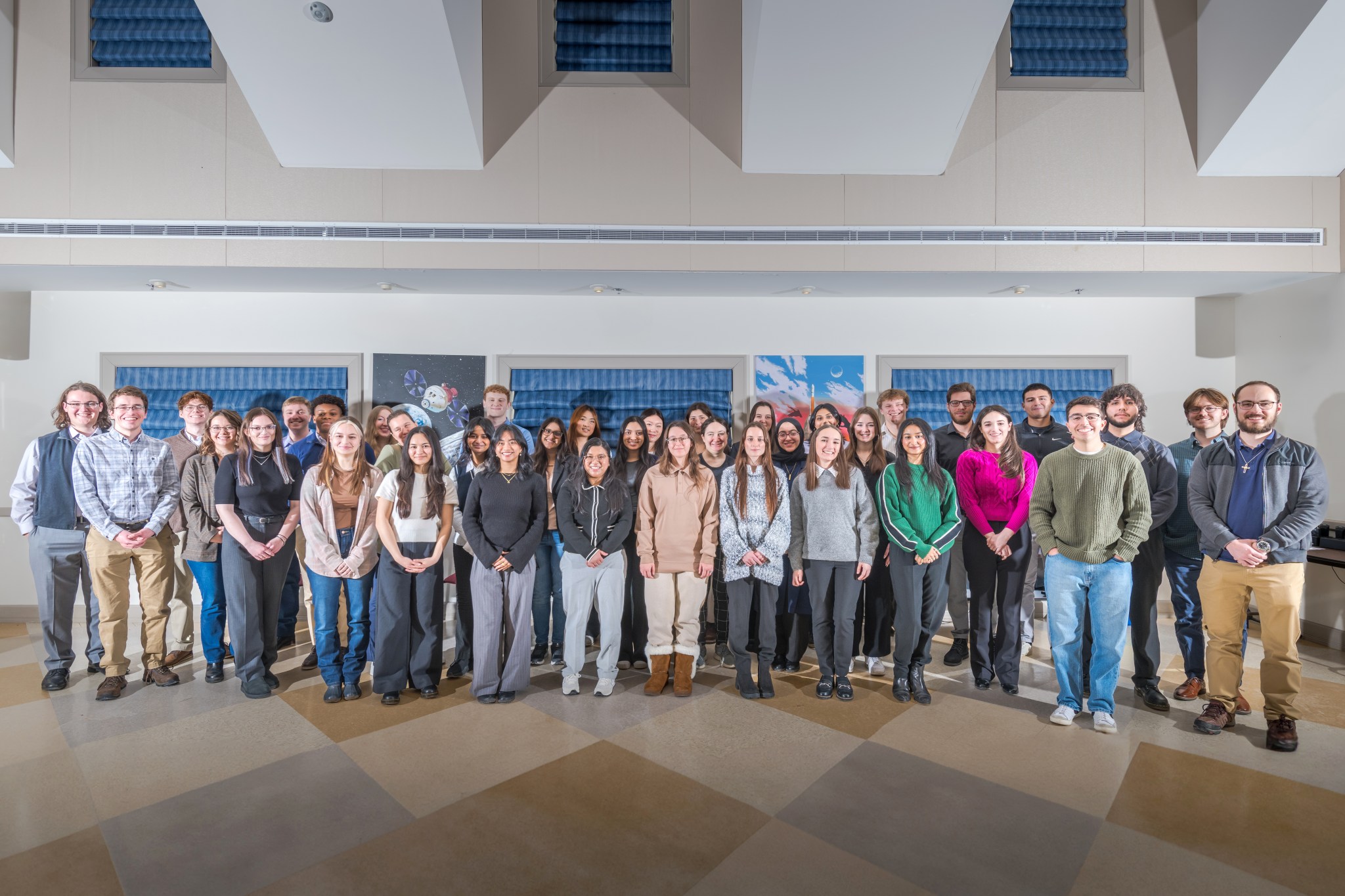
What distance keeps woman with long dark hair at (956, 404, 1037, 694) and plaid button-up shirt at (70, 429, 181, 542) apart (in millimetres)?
5047

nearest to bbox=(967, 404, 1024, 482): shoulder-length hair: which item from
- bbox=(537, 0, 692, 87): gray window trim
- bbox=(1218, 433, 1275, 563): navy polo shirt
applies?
bbox=(1218, 433, 1275, 563): navy polo shirt

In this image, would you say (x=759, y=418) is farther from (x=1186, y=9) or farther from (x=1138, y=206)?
(x=1186, y=9)

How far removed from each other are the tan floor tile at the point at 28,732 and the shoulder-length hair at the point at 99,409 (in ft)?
5.61

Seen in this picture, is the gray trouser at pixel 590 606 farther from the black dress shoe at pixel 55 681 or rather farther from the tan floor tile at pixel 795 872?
the black dress shoe at pixel 55 681

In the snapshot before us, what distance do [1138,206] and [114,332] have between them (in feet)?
28.3

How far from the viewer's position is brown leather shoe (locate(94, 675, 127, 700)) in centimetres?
374

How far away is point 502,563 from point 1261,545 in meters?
3.97

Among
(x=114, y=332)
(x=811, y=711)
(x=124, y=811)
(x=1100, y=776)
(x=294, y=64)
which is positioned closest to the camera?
(x=124, y=811)

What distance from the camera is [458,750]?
3.11m

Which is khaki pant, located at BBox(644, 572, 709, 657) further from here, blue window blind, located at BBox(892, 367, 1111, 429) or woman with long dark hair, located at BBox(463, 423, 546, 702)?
blue window blind, located at BBox(892, 367, 1111, 429)

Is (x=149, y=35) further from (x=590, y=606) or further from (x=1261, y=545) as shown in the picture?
(x=1261, y=545)

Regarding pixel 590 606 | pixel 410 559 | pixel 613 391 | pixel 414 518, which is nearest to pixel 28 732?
pixel 410 559

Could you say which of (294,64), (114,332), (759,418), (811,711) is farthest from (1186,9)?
(114,332)

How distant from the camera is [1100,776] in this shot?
114 inches
